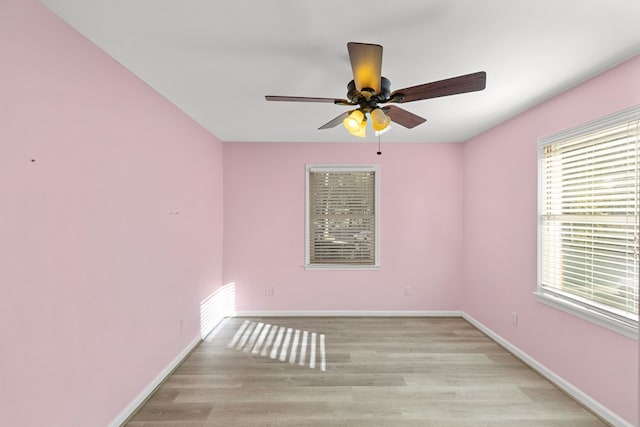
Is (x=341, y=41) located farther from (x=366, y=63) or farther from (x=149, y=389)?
(x=149, y=389)

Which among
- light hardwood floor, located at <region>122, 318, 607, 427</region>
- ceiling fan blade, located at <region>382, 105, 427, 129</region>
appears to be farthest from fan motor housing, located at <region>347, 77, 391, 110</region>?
light hardwood floor, located at <region>122, 318, 607, 427</region>

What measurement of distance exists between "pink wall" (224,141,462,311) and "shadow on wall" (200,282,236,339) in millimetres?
114

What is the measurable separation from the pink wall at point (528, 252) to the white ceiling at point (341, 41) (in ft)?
0.70

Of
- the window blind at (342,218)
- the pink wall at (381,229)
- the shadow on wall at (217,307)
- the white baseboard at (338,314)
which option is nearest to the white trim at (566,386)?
the white baseboard at (338,314)

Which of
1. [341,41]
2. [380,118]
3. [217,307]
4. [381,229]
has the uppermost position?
[341,41]

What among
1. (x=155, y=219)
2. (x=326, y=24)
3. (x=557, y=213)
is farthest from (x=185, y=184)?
(x=557, y=213)

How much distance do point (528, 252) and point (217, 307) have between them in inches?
142

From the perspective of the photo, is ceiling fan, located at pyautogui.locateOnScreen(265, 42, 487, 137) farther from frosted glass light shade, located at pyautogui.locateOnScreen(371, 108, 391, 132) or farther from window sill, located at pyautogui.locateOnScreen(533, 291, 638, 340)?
window sill, located at pyautogui.locateOnScreen(533, 291, 638, 340)

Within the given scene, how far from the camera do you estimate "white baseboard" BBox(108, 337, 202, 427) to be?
1964 mm

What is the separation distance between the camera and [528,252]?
283 centimetres

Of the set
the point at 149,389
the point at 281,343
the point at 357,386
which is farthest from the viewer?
the point at 281,343

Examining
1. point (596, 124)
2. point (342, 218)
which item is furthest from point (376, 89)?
point (342, 218)

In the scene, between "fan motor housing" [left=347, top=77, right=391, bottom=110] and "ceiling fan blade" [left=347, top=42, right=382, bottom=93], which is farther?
"fan motor housing" [left=347, top=77, right=391, bottom=110]

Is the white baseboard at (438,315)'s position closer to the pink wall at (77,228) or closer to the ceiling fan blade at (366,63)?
the pink wall at (77,228)
